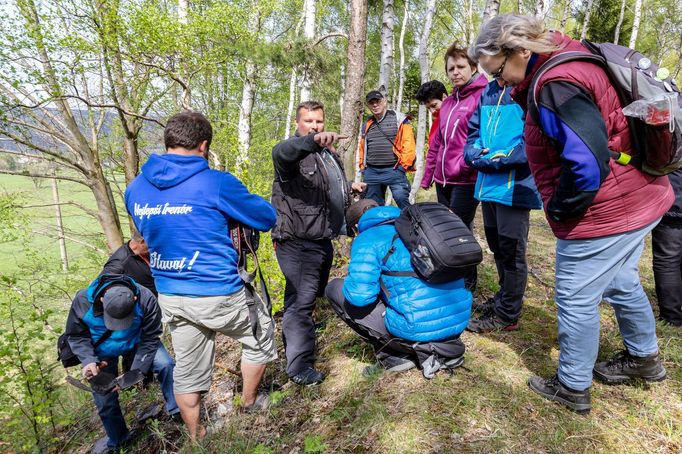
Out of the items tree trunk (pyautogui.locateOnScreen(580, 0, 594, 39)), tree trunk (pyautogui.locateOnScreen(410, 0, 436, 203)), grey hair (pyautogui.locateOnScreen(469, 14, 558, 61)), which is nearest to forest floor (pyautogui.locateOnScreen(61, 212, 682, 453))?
grey hair (pyautogui.locateOnScreen(469, 14, 558, 61))

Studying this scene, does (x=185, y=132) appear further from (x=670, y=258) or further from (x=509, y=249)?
(x=670, y=258)

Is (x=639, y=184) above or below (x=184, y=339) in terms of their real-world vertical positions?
above

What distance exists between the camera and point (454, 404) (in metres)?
2.21

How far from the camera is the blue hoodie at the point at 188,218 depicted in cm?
212

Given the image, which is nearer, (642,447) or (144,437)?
(642,447)

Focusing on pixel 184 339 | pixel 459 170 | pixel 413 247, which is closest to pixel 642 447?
pixel 413 247

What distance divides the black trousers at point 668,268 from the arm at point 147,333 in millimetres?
4060

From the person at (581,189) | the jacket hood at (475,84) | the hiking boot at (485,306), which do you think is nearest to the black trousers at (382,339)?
the person at (581,189)

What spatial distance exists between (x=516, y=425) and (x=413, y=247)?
114 cm

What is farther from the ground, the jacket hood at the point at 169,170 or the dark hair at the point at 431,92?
the dark hair at the point at 431,92

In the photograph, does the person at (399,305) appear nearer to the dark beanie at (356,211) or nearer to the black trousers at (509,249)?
the dark beanie at (356,211)

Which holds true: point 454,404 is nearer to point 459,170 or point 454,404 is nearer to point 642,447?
point 642,447

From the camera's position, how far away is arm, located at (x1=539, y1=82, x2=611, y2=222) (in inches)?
65.1

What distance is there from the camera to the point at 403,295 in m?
2.31
